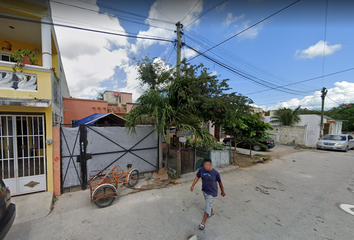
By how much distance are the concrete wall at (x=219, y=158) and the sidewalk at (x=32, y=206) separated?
19.3ft

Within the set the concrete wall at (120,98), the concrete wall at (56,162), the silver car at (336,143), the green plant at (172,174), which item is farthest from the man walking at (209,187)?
the concrete wall at (120,98)

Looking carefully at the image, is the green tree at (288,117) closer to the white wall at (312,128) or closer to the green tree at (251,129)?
the white wall at (312,128)

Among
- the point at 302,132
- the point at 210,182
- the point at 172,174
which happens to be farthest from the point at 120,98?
the point at 302,132

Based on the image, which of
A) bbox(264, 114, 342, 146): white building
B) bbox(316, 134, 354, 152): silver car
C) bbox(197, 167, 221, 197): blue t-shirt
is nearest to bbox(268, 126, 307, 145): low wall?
bbox(264, 114, 342, 146): white building

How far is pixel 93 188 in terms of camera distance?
3771 millimetres

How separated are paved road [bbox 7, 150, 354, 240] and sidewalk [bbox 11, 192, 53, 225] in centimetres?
19

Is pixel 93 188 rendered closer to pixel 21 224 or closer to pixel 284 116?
pixel 21 224

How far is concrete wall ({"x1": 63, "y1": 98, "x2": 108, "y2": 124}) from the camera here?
10.9 metres

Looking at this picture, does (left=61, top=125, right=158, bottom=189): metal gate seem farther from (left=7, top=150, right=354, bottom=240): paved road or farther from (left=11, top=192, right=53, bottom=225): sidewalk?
(left=7, top=150, right=354, bottom=240): paved road

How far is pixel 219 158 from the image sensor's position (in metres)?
7.16

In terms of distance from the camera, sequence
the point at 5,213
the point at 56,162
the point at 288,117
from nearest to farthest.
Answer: the point at 5,213
the point at 56,162
the point at 288,117

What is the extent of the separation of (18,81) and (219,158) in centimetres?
783

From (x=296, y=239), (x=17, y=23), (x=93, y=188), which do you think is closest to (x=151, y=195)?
(x=93, y=188)

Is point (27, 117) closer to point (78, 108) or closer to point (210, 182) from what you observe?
point (210, 182)
